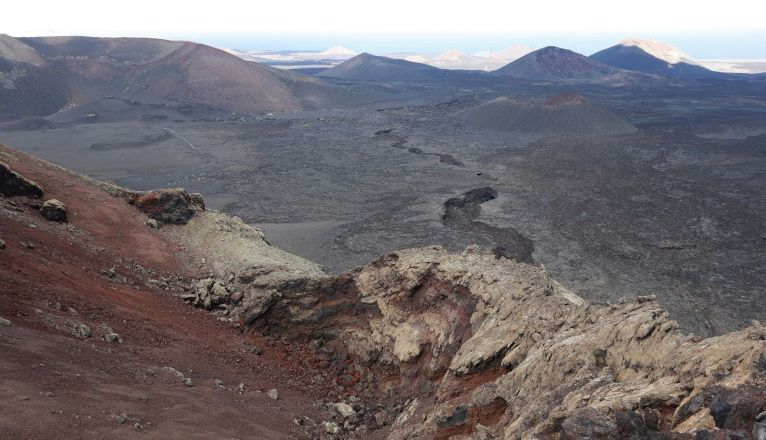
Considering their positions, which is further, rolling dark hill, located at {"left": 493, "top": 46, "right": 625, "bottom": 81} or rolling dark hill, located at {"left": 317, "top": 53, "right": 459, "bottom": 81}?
rolling dark hill, located at {"left": 317, "top": 53, "right": 459, "bottom": 81}

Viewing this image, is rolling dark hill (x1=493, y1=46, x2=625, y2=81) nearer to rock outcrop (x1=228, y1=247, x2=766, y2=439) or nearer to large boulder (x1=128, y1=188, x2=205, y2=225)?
large boulder (x1=128, y1=188, x2=205, y2=225)

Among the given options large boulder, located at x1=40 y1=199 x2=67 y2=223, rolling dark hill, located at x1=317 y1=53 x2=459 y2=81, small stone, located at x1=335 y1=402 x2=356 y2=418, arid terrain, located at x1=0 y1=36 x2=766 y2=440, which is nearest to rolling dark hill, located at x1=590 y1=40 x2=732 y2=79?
rolling dark hill, located at x1=317 y1=53 x2=459 y2=81

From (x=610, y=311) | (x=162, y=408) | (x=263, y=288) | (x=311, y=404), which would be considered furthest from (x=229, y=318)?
(x=610, y=311)

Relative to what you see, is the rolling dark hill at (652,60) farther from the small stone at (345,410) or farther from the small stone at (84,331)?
the small stone at (84,331)

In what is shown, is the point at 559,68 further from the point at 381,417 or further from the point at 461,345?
the point at 381,417

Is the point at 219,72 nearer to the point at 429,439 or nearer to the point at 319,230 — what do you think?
the point at 319,230

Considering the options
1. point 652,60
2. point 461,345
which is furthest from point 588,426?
point 652,60

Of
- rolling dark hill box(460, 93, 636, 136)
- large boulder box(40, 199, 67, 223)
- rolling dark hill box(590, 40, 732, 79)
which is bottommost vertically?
large boulder box(40, 199, 67, 223)
